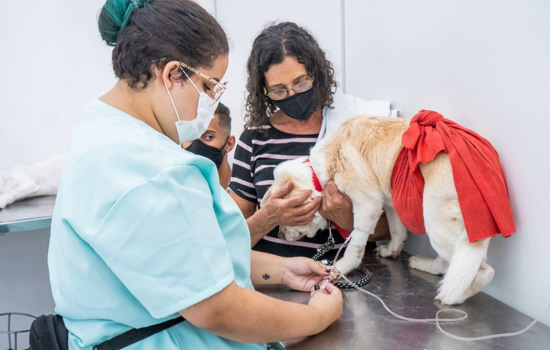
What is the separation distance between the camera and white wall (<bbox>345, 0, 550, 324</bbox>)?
116 centimetres

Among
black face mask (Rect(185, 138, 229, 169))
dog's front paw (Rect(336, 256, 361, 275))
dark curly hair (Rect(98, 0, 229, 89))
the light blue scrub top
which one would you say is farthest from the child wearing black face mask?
the light blue scrub top

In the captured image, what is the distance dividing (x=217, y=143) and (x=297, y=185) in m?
1.07

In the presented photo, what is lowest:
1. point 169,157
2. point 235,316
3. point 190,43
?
point 235,316

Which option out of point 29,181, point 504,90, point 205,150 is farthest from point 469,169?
point 29,181

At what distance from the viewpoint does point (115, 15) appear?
925mm

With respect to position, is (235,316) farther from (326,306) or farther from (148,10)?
(148,10)

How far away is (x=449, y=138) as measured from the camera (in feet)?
4.19

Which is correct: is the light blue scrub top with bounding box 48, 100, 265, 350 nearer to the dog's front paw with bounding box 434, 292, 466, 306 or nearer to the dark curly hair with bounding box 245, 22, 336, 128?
the dog's front paw with bounding box 434, 292, 466, 306

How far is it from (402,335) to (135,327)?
68cm

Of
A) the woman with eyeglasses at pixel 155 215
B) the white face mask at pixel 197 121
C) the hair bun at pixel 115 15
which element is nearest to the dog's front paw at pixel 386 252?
the woman with eyeglasses at pixel 155 215

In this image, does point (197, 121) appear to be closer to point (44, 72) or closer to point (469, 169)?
point (469, 169)

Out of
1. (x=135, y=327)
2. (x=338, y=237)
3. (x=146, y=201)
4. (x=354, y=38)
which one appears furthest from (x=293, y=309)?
(x=354, y=38)

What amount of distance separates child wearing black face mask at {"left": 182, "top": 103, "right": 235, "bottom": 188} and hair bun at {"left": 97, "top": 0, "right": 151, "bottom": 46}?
1579 millimetres

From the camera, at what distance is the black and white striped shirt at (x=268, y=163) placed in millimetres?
1875
